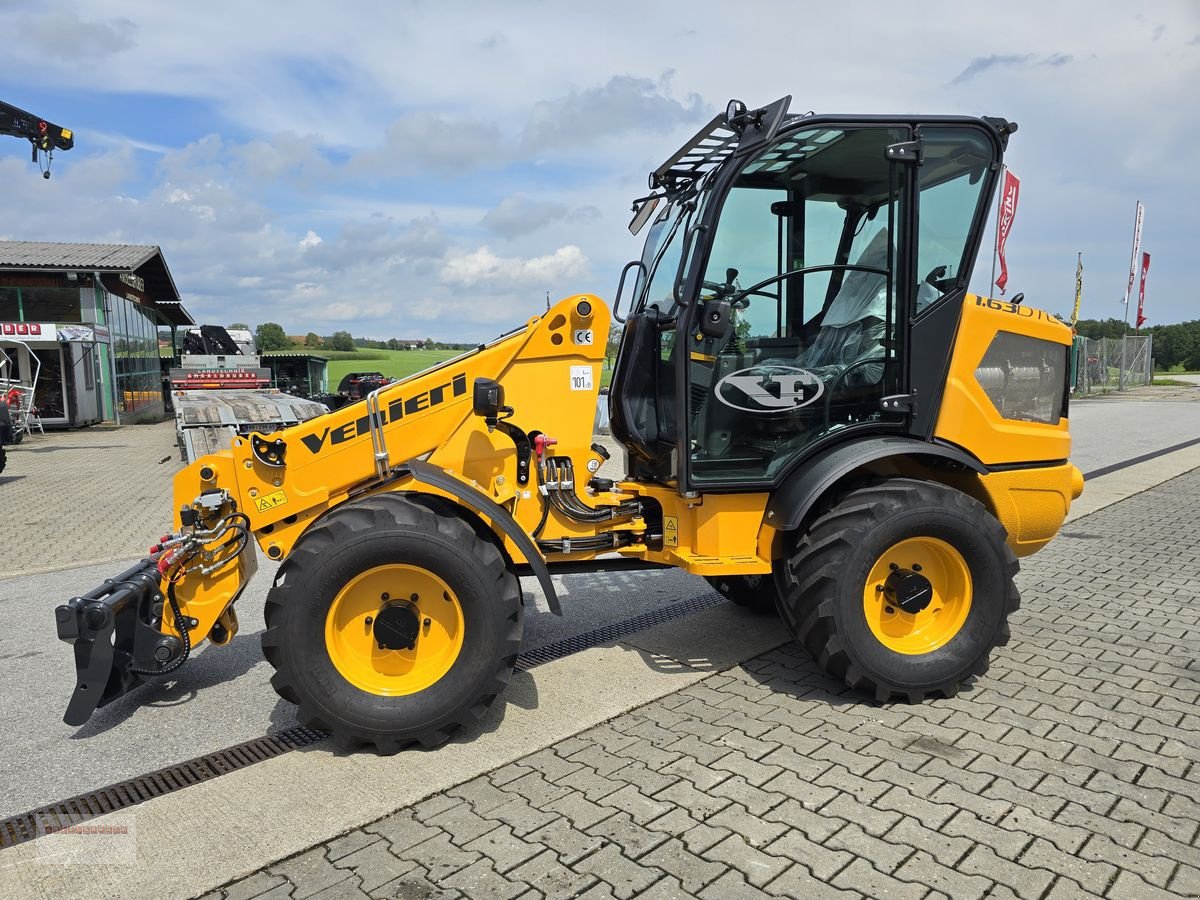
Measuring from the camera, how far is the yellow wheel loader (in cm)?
374

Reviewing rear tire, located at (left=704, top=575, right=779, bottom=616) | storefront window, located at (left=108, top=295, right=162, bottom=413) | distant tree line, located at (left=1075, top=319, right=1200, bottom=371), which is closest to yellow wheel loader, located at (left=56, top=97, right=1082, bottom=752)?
rear tire, located at (left=704, top=575, right=779, bottom=616)

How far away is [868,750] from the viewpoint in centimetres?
354

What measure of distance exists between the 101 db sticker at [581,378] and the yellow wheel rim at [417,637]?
123cm

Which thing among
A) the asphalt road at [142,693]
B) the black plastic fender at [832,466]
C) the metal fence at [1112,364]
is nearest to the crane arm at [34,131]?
the asphalt road at [142,693]

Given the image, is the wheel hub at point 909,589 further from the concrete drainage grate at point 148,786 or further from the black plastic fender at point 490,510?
the concrete drainage grate at point 148,786

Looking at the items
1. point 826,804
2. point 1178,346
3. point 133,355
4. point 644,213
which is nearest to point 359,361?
point 133,355

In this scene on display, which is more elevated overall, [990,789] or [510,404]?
[510,404]

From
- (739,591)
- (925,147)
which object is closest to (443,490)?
(739,591)

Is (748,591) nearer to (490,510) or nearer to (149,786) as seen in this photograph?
(490,510)

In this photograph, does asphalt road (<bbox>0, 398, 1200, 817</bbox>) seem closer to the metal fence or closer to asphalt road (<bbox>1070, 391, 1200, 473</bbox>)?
asphalt road (<bbox>1070, 391, 1200, 473</bbox>)

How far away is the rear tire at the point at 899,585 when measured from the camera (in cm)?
388

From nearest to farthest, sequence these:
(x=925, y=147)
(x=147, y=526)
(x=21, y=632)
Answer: (x=925, y=147), (x=21, y=632), (x=147, y=526)

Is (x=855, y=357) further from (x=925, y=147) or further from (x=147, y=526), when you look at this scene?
(x=147, y=526)

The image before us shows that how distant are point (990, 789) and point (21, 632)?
18.5 ft
